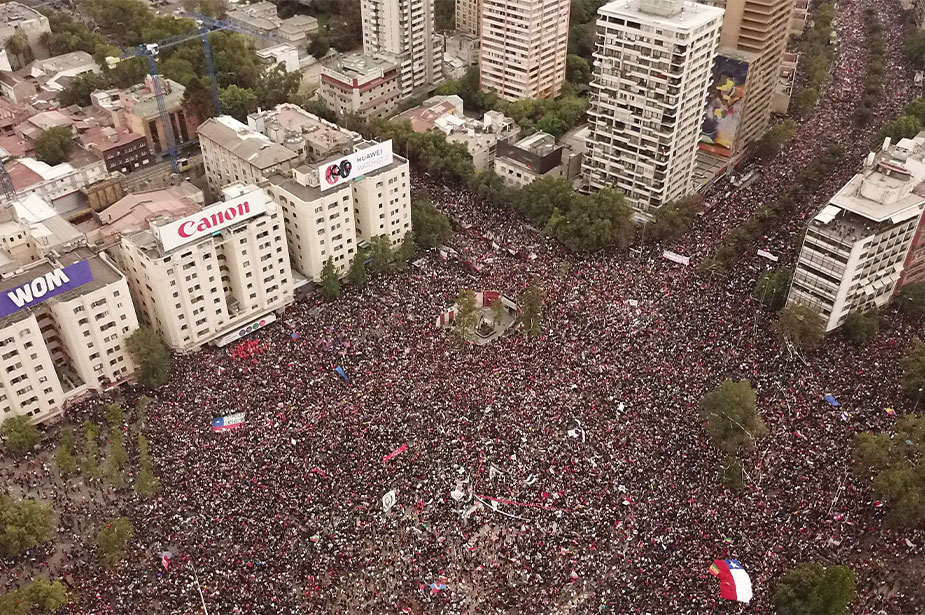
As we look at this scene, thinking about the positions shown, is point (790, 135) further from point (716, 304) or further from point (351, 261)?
point (351, 261)

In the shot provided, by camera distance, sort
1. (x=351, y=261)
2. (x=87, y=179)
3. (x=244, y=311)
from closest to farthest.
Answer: (x=244, y=311) < (x=351, y=261) < (x=87, y=179)

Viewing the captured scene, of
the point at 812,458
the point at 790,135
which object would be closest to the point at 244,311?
the point at 812,458

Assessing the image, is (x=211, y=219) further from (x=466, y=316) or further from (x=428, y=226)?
(x=466, y=316)

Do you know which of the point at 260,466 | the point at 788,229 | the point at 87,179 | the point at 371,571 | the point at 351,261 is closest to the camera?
the point at 371,571

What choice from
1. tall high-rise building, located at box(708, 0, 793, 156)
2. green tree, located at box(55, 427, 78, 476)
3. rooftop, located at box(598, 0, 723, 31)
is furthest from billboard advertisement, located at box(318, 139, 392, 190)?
tall high-rise building, located at box(708, 0, 793, 156)

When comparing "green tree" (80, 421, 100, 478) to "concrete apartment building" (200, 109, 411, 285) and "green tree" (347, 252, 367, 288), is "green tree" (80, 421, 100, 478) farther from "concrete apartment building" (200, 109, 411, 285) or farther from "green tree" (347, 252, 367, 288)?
"green tree" (347, 252, 367, 288)

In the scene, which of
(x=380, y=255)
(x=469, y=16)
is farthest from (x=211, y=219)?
(x=469, y=16)
